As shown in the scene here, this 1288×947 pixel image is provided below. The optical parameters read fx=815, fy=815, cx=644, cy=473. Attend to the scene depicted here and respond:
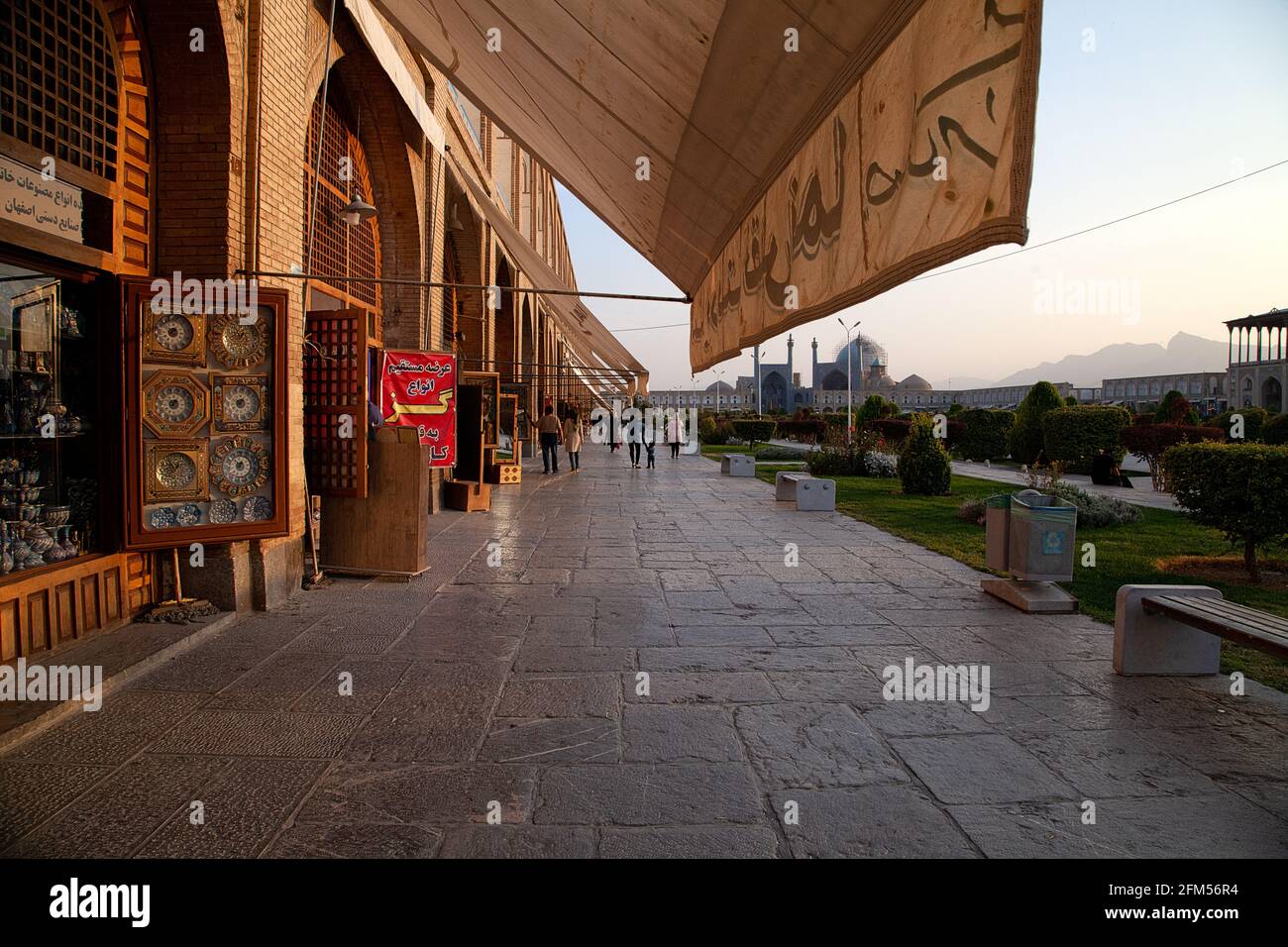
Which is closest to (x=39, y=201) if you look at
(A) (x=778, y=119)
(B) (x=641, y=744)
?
(A) (x=778, y=119)

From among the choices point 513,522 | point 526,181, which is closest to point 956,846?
point 513,522

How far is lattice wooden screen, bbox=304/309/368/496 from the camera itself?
20.6ft

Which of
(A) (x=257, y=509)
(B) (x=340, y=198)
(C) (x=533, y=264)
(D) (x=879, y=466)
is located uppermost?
(B) (x=340, y=198)

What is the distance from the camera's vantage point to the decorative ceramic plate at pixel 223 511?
5121 mm

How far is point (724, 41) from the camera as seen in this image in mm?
2922

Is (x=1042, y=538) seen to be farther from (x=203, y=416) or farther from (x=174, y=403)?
(x=174, y=403)

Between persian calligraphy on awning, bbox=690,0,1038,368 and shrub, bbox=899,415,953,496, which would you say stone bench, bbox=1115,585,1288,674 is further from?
shrub, bbox=899,415,953,496

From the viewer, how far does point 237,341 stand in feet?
17.0

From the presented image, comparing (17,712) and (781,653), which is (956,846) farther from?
(17,712)

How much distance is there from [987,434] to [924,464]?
12617mm

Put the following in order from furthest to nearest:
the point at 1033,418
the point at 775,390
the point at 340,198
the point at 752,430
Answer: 1. the point at 775,390
2. the point at 752,430
3. the point at 1033,418
4. the point at 340,198

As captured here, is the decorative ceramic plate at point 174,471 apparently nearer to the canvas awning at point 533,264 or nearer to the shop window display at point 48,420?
the shop window display at point 48,420

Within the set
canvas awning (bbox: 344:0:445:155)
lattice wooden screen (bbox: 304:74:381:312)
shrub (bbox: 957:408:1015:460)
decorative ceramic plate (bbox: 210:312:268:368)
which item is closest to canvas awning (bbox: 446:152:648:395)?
canvas awning (bbox: 344:0:445:155)
